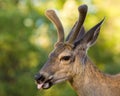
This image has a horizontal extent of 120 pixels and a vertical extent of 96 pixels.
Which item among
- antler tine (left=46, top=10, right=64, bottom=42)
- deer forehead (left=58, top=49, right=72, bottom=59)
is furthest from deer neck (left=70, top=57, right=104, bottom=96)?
antler tine (left=46, top=10, right=64, bottom=42)

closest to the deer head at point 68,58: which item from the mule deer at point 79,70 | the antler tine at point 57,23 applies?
the mule deer at point 79,70

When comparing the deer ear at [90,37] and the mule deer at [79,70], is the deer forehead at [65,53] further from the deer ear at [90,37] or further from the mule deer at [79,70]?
the deer ear at [90,37]

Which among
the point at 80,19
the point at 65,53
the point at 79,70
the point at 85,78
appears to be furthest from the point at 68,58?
the point at 80,19

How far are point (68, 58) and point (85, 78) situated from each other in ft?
1.44

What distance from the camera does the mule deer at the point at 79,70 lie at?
13.9 metres

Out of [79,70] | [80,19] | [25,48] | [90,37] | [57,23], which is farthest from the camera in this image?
[25,48]

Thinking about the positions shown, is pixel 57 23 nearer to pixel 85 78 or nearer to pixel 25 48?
pixel 85 78

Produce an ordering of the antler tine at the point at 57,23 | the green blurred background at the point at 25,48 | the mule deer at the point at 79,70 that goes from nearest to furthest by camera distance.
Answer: the mule deer at the point at 79,70
the antler tine at the point at 57,23
the green blurred background at the point at 25,48

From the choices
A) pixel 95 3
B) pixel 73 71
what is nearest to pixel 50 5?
pixel 95 3

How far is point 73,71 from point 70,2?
20.6 m

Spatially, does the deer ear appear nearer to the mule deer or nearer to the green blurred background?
the mule deer

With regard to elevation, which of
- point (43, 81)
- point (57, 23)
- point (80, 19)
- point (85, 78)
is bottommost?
point (85, 78)

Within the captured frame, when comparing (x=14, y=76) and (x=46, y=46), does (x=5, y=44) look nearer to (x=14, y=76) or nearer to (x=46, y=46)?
(x=14, y=76)

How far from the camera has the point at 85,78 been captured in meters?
14.0
